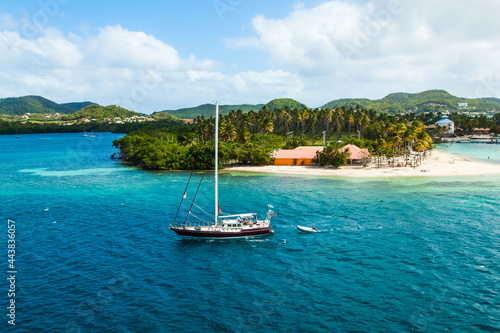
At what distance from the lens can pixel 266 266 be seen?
37.5m

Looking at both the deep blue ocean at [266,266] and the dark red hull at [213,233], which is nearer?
the deep blue ocean at [266,266]

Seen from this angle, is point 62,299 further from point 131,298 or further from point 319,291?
point 319,291

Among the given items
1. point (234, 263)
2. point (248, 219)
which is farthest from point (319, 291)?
point (248, 219)

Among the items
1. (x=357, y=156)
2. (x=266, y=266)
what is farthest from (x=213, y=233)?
(x=357, y=156)

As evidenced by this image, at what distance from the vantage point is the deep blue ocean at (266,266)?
28078 mm

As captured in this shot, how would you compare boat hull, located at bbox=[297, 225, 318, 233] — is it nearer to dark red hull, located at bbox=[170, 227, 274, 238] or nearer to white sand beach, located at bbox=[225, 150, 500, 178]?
dark red hull, located at bbox=[170, 227, 274, 238]

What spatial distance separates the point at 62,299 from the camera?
3100 cm

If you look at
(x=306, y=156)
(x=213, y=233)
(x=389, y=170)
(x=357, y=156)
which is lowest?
(x=213, y=233)

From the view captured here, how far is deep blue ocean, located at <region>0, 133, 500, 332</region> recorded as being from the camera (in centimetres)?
2808

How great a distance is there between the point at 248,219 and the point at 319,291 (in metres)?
19.4

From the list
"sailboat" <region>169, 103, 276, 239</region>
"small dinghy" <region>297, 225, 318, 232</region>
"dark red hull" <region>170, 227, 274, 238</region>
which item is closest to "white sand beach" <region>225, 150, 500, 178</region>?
"small dinghy" <region>297, 225, 318, 232</region>

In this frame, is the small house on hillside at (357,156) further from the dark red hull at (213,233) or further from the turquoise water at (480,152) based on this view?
the dark red hull at (213,233)

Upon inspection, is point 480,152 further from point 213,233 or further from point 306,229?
point 213,233

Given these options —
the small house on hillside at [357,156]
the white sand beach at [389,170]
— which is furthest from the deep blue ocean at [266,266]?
the small house on hillside at [357,156]
